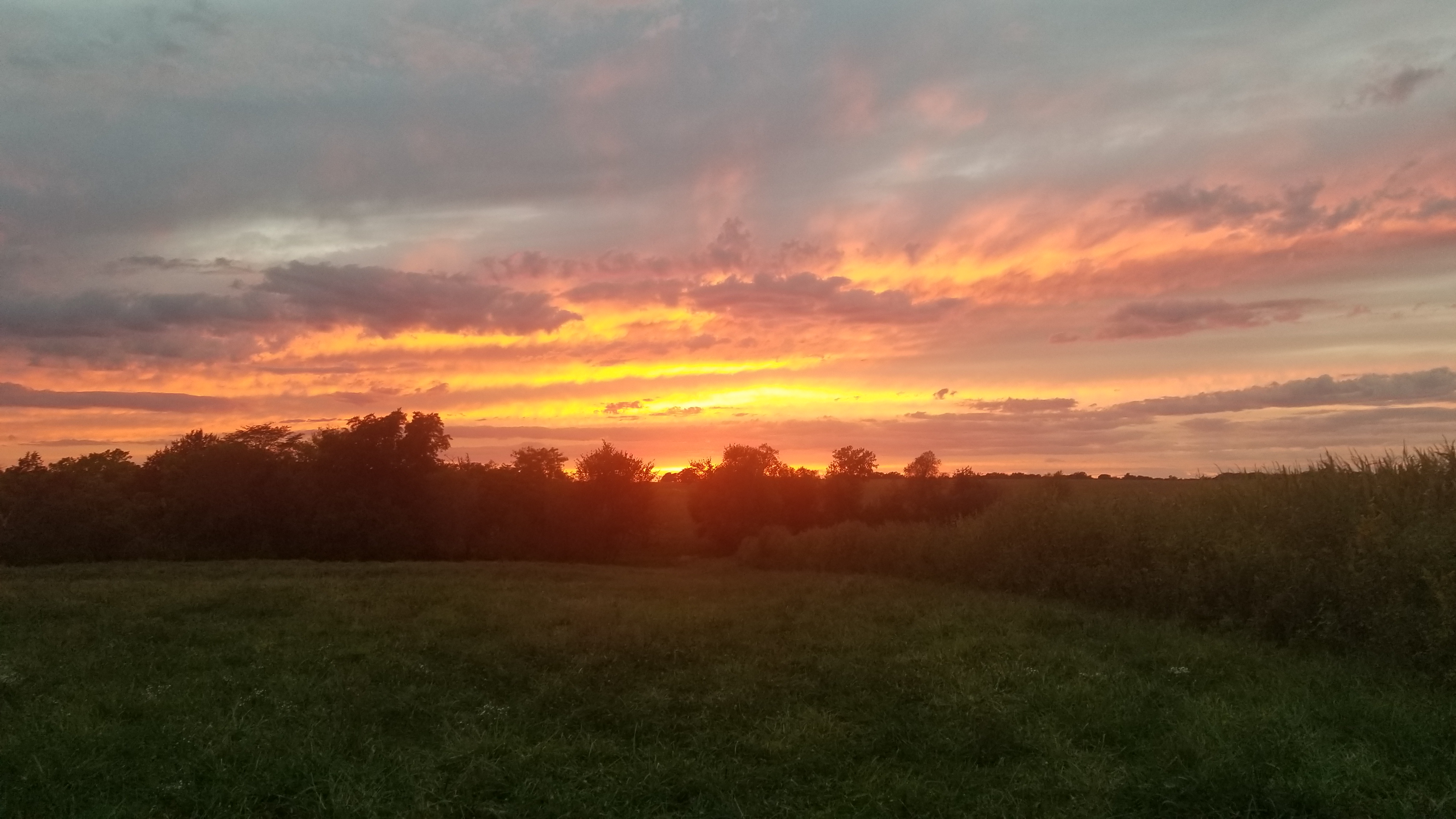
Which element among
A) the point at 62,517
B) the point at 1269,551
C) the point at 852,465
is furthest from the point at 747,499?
the point at 1269,551

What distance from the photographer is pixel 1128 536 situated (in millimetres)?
19156

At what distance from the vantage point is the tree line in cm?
4122

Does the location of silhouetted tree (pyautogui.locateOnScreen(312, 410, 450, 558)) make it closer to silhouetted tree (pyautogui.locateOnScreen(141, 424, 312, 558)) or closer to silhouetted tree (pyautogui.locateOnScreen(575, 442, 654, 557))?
silhouetted tree (pyautogui.locateOnScreen(141, 424, 312, 558))

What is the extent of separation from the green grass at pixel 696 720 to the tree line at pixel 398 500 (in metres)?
29.0

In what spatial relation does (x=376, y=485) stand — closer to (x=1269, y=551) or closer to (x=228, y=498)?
(x=228, y=498)

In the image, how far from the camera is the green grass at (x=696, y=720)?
315 inches

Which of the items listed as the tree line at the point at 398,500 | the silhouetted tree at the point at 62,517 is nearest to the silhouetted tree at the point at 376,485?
the tree line at the point at 398,500

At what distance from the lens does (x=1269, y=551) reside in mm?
14672

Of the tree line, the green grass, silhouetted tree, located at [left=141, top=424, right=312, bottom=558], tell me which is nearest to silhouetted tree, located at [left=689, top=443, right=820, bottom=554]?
the tree line

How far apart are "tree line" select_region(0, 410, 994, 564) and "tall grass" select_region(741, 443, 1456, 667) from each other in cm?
1980

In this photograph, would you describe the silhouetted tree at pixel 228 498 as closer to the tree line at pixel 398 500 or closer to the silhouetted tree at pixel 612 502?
the tree line at pixel 398 500

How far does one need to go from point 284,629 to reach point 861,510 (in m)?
42.3

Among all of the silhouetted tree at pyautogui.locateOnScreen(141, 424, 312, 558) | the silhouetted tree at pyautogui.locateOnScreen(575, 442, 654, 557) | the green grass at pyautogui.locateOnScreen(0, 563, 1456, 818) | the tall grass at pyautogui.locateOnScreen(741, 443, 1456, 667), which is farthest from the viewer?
the silhouetted tree at pyautogui.locateOnScreen(575, 442, 654, 557)

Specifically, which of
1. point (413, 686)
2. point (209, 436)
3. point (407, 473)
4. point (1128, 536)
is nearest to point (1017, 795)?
point (413, 686)
